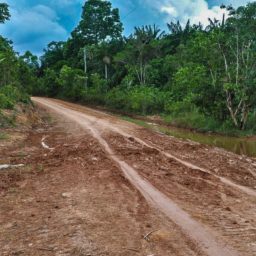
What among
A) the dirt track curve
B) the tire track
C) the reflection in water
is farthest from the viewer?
the reflection in water

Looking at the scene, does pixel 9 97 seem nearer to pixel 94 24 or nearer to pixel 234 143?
pixel 234 143

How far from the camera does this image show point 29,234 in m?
5.35

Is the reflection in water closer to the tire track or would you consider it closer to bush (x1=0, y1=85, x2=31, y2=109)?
the tire track

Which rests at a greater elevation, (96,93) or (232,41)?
(232,41)

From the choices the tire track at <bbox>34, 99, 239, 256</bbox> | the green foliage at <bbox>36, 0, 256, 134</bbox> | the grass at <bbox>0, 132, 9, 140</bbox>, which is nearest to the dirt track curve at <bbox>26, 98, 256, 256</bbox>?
the tire track at <bbox>34, 99, 239, 256</bbox>

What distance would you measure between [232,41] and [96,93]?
829 inches

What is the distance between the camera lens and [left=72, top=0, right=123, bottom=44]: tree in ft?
196

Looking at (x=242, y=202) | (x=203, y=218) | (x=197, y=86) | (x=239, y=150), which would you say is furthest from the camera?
(x=197, y=86)

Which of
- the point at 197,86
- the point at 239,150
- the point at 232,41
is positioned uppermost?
the point at 232,41

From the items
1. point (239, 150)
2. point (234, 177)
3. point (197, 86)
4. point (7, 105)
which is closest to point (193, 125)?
point (197, 86)

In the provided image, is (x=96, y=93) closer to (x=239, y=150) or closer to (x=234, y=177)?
(x=239, y=150)

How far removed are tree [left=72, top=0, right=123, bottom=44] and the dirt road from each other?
160ft

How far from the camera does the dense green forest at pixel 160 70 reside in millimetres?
23422

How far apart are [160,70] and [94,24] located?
68.9 ft
